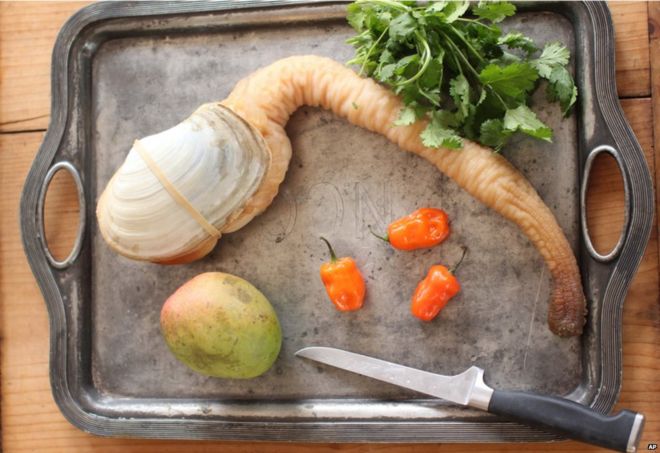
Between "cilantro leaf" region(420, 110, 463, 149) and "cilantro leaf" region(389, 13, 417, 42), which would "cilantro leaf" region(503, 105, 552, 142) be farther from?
"cilantro leaf" region(389, 13, 417, 42)

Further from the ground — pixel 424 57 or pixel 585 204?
pixel 424 57

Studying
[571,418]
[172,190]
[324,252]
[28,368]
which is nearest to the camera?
[571,418]

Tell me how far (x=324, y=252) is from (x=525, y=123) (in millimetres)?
681

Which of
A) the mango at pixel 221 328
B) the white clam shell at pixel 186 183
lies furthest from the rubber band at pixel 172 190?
the mango at pixel 221 328

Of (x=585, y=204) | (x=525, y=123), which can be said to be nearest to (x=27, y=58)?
(x=525, y=123)

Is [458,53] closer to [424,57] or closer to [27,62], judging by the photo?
[424,57]

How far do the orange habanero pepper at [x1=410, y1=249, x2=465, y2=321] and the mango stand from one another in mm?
415

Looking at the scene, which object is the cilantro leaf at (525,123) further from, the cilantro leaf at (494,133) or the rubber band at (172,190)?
the rubber band at (172,190)

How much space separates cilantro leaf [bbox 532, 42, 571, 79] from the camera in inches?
71.1

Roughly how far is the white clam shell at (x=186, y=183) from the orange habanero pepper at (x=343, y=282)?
0.31m

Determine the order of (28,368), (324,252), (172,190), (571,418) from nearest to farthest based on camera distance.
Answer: (571,418) → (172,190) → (324,252) → (28,368)

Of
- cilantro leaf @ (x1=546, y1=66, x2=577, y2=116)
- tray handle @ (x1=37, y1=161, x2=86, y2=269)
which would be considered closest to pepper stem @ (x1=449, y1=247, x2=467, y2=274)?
cilantro leaf @ (x1=546, y1=66, x2=577, y2=116)

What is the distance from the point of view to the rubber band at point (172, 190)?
1.85 metres

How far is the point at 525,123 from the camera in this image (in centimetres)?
176
